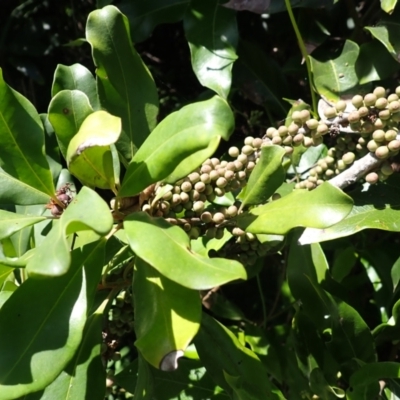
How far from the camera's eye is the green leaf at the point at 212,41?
3.74 ft

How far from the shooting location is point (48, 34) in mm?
1776

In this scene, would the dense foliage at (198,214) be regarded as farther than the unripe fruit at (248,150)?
No

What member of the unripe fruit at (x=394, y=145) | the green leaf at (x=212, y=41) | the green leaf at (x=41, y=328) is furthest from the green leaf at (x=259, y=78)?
the green leaf at (x=41, y=328)

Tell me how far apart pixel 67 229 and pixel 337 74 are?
0.70m

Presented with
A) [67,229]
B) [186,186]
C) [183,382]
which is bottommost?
[183,382]

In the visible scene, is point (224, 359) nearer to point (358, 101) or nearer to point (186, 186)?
point (186, 186)

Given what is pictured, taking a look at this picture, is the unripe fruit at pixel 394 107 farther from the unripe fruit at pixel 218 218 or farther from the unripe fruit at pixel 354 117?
the unripe fruit at pixel 218 218

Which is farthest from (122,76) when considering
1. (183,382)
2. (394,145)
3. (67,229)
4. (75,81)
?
(183,382)

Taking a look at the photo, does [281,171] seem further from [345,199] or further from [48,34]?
[48,34]

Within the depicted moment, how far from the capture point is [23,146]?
87 centimetres

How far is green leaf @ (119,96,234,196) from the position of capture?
686mm

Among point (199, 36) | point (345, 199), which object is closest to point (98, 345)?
point (345, 199)

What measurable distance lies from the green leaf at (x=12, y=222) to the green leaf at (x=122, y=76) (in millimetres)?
192

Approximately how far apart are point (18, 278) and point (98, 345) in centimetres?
24
